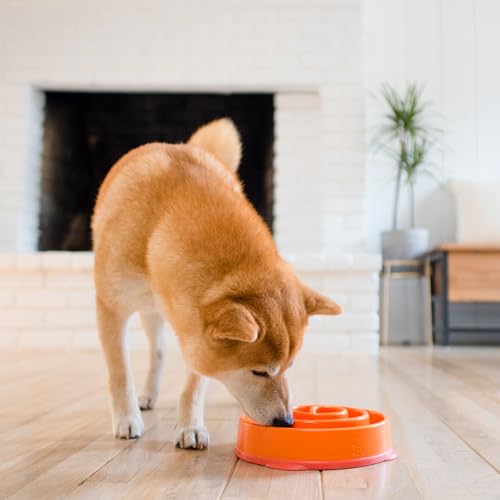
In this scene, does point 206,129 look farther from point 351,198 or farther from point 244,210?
point 351,198

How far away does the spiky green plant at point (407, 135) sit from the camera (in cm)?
431

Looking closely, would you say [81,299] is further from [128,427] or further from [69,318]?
[128,427]

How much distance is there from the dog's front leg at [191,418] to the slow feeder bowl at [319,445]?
0.12 m

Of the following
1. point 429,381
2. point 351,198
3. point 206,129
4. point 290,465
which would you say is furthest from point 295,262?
point 290,465

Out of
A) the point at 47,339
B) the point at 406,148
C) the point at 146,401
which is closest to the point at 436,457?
the point at 146,401

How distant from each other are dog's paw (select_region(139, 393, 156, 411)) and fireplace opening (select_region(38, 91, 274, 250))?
260 centimetres

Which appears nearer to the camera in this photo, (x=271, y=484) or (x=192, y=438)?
(x=271, y=484)

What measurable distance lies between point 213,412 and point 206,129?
0.88 m

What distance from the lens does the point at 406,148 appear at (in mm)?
4469

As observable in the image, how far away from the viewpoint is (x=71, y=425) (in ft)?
5.02

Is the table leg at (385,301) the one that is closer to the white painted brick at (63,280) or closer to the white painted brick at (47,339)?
the white painted brick at (63,280)

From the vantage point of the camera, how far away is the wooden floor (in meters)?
0.99

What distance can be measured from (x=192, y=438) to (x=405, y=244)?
10.6ft

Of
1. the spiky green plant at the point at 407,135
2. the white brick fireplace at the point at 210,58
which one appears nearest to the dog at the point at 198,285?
the white brick fireplace at the point at 210,58
